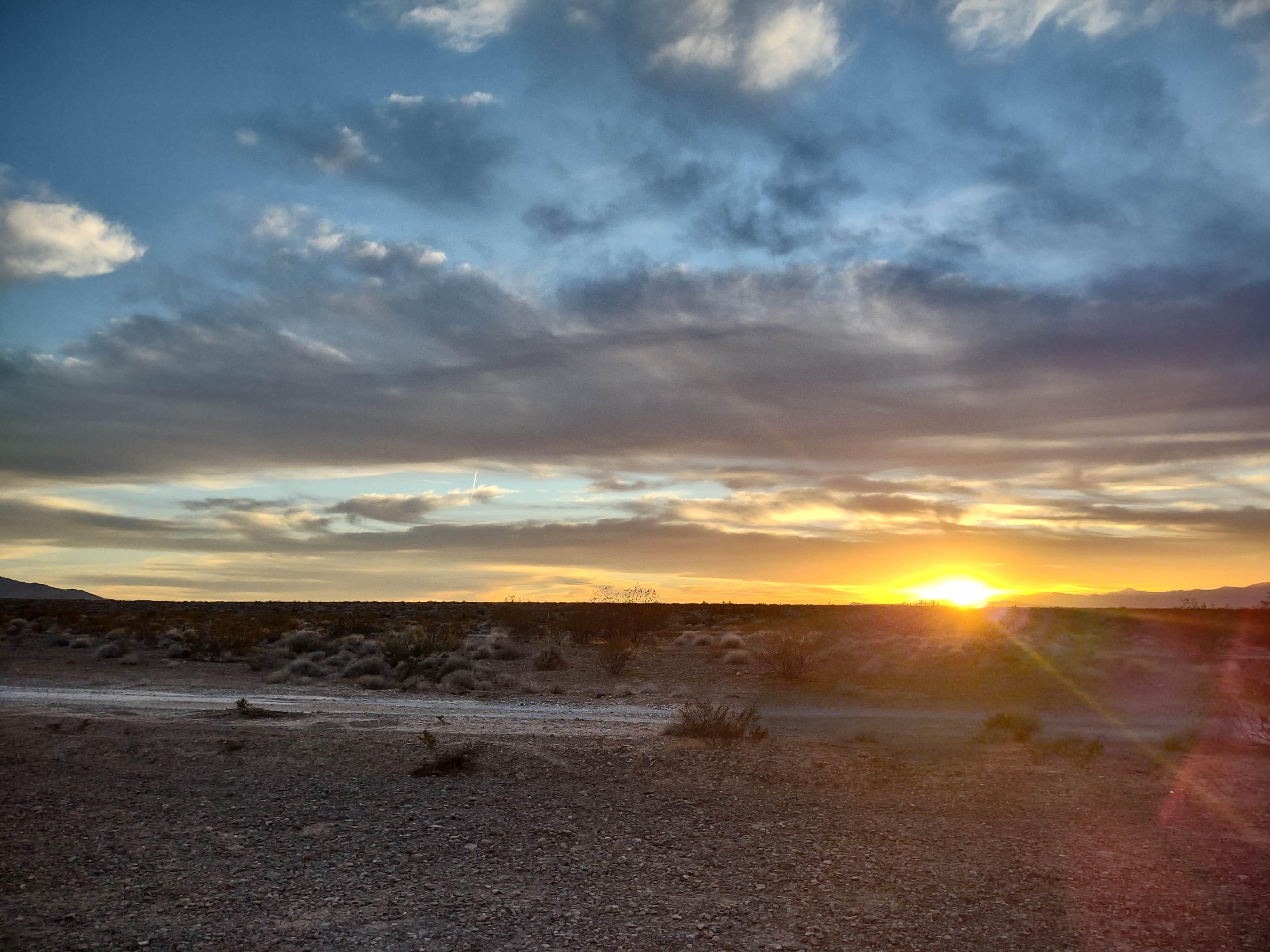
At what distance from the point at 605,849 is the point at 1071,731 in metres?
14.6

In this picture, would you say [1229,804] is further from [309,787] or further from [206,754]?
[206,754]

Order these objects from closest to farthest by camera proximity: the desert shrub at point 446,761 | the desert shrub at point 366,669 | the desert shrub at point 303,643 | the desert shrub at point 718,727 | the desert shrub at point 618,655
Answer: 1. the desert shrub at point 446,761
2. the desert shrub at point 718,727
3. the desert shrub at point 366,669
4. the desert shrub at point 618,655
5. the desert shrub at point 303,643

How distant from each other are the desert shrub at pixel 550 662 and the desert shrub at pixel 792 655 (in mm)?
7447

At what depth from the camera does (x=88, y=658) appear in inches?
1458

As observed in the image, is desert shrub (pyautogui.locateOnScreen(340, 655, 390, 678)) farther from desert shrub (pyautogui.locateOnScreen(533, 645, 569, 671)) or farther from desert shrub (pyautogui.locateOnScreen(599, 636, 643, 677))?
desert shrub (pyautogui.locateOnScreen(599, 636, 643, 677))

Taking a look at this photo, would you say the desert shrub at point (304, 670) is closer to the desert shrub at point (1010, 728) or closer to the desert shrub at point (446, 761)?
the desert shrub at point (446, 761)

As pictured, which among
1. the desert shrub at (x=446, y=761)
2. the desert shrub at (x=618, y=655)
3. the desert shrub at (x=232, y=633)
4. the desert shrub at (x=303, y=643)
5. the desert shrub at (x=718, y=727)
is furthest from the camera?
the desert shrub at (x=232, y=633)

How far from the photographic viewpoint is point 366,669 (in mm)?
31969

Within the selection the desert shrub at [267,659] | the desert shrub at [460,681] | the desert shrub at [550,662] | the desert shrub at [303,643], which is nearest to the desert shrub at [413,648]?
the desert shrub at [460,681]

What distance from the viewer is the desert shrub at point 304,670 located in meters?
31.3

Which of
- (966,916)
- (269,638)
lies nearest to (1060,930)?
(966,916)

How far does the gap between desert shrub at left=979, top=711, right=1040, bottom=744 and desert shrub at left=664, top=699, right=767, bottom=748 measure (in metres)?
4.65

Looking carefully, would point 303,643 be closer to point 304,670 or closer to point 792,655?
point 304,670

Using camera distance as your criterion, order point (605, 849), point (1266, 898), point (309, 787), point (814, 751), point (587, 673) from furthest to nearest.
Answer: point (587, 673) < point (814, 751) < point (309, 787) < point (605, 849) < point (1266, 898)
